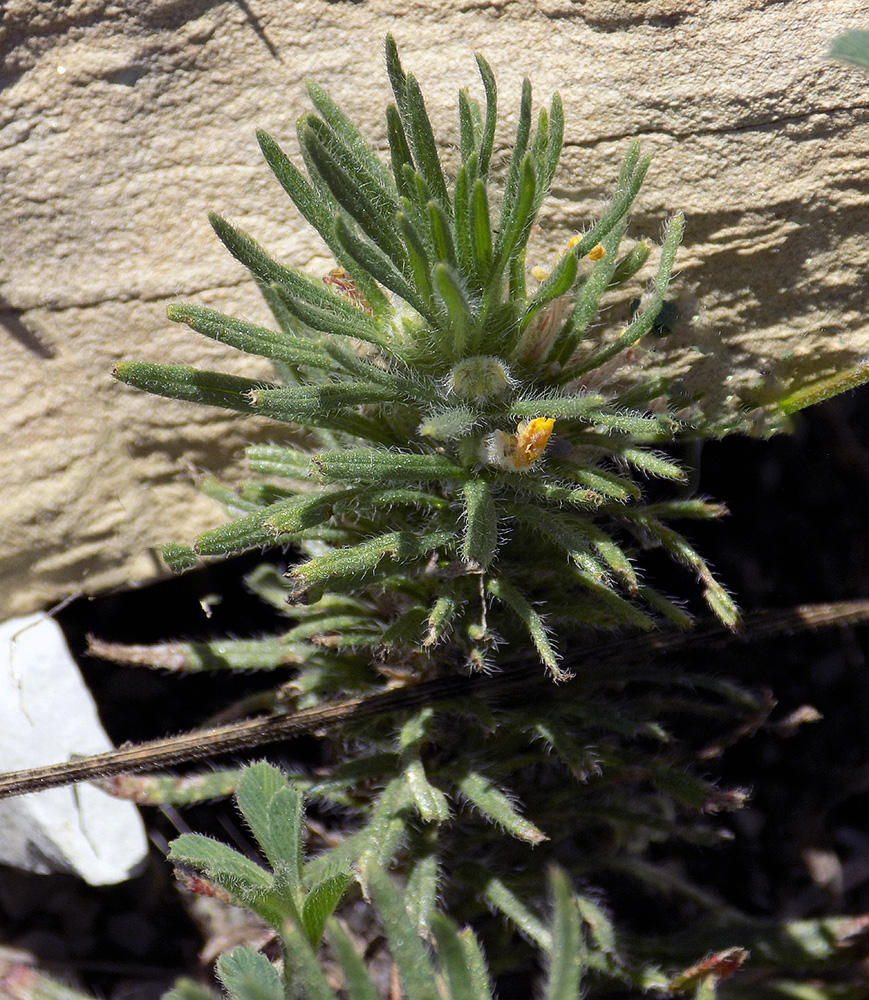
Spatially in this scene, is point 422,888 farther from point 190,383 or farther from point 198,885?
point 190,383

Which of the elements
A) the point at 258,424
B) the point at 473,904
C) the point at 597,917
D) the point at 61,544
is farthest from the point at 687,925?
the point at 61,544

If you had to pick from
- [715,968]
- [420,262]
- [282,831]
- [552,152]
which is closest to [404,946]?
[282,831]

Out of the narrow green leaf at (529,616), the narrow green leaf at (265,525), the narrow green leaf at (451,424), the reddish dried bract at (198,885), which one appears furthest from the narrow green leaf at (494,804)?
the narrow green leaf at (451,424)

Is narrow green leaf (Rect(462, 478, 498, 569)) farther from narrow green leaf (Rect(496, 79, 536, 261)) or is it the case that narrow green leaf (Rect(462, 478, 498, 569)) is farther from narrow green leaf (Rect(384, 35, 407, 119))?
narrow green leaf (Rect(384, 35, 407, 119))

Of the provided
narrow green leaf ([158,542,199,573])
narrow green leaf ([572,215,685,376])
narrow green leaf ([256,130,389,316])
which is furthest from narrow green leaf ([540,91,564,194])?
narrow green leaf ([158,542,199,573])

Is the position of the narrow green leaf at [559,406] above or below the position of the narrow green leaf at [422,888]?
above

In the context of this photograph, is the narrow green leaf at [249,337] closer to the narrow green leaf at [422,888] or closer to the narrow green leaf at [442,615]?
Answer: the narrow green leaf at [442,615]

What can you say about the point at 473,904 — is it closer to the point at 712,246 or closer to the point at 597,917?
the point at 597,917
